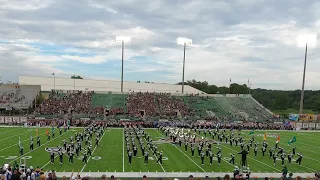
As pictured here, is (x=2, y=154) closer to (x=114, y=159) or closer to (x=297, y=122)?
(x=114, y=159)

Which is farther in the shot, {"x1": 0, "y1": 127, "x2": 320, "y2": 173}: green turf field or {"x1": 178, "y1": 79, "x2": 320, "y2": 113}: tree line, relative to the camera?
{"x1": 178, "y1": 79, "x2": 320, "y2": 113}: tree line

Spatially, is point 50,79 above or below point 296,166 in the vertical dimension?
above

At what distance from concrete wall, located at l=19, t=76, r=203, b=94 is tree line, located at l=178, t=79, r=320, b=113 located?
2765cm

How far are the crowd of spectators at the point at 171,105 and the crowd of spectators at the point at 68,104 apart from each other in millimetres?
8910

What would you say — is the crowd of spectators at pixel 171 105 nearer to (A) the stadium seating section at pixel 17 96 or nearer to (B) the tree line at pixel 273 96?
(A) the stadium seating section at pixel 17 96

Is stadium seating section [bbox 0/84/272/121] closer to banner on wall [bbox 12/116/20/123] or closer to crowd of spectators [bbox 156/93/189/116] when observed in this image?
crowd of spectators [bbox 156/93/189/116]

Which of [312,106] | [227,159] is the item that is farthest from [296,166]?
[312,106]

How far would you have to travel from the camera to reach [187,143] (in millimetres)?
23516

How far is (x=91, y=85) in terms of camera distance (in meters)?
70.6

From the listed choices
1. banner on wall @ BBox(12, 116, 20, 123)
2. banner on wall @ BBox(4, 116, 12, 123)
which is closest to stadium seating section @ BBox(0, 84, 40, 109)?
banner on wall @ BBox(4, 116, 12, 123)

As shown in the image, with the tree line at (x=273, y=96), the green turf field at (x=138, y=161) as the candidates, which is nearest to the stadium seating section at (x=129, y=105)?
the green turf field at (x=138, y=161)

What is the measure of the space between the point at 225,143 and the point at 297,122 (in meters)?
21.7

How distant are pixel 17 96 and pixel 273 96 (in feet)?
290

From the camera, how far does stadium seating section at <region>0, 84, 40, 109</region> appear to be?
153ft
